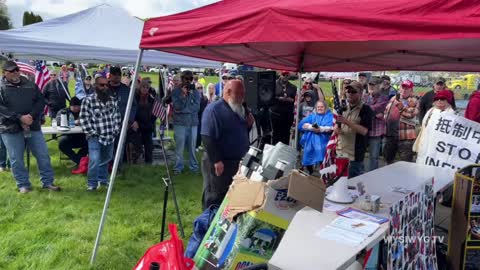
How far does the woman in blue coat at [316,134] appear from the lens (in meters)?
6.16

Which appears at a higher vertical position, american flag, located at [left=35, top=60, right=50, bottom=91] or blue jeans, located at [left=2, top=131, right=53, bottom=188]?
american flag, located at [left=35, top=60, right=50, bottom=91]

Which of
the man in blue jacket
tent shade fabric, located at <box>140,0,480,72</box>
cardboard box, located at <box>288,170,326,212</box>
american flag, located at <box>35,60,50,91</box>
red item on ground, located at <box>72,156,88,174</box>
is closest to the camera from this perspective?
tent shade fabric, located at <box>140,0,480,72</box>

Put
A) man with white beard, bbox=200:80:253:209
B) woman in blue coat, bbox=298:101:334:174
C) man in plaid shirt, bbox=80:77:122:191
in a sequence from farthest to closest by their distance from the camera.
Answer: woman in blue coat, bbox=298:101:334:174
man in plaid shirt, bbox=80:77:122:191
man with white beard, bbox=200:80:253:209

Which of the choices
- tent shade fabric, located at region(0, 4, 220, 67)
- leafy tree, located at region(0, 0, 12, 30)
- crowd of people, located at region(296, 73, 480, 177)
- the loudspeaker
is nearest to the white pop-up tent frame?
tent shade fabric, located at region(0, 4, 220, 67)

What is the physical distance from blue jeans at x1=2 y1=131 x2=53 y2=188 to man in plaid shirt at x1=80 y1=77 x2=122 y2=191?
59cm

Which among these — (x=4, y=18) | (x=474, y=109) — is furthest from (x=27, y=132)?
(x=4, y=18)

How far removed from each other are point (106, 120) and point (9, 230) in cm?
196

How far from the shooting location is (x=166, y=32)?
2.81 meters

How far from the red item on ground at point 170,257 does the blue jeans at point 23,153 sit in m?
3.80

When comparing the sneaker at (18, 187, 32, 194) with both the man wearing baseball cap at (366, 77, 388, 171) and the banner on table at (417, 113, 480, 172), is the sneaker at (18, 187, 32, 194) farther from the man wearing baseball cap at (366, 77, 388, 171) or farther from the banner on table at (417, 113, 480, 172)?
the banner on table at (417, 113, 480, 172)

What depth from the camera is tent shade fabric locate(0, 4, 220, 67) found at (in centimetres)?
586

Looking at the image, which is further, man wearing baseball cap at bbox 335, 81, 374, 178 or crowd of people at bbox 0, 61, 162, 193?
crowd of people at bbox 0, 61, 162, 193

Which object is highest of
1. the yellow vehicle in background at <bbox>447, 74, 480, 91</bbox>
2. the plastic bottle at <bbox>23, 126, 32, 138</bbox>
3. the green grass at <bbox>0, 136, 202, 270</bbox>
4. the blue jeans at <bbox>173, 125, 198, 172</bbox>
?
the yellow vehicle in background at <bbox>447, 74, 480, 91</bbox>

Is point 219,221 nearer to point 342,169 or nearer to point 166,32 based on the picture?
point 342,169
